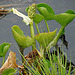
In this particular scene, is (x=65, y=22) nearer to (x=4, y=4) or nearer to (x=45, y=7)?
(x=45, y=7)

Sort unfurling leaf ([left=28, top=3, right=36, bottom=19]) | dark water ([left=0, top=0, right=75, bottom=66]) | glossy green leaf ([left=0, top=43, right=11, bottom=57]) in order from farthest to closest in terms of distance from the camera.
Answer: dark water ([left=0, top=0, right=75, bottom=66]) < unfurling leaf ([left=28, top=3, right=36, bottom=19]) < glossy green leaf ([left=0, top=43, right=11, bottom=57])

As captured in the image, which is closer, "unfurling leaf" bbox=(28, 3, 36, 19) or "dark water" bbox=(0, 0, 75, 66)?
"unfurling leaf" bbox=(28, 3, 36, 19)

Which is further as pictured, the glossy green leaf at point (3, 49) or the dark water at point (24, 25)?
the dark water at point (24, 25)

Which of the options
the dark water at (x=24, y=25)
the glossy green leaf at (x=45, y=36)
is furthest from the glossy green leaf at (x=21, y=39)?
the dark water at (x=24, y=25)

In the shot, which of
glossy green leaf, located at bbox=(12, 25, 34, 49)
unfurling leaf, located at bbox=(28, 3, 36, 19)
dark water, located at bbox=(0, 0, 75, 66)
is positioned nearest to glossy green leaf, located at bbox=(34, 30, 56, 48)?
glossy green leaf, located at bbox=(12, 25, 34, 49)

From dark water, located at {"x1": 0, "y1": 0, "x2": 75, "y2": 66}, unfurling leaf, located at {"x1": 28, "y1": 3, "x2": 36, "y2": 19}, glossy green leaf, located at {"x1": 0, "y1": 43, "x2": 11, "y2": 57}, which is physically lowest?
dark water, located at {"x1": 0, "y1": 0, "x2": 75, "y2": 66}

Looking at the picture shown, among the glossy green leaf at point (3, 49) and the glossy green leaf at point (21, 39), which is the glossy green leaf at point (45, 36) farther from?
the glossy green leaf at point (3, 49)

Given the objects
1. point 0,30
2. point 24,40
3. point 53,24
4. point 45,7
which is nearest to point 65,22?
point 45,7

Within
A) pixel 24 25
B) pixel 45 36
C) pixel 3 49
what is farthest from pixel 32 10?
pixel 24 25

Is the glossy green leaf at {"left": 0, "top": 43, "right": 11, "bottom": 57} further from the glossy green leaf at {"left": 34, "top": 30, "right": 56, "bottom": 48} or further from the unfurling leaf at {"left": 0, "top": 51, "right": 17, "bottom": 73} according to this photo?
the glossy green leaf at {"left": 34, "top": 30, "right": 56, "bottom": 48}

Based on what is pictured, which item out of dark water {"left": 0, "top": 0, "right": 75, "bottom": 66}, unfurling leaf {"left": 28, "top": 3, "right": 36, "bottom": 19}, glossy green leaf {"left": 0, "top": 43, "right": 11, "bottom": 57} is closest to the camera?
glossy green leaf {"left": 0, "top": 43, "right": 11, "bottom": 57}

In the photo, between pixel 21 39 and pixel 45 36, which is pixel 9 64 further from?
pixel 45 36
